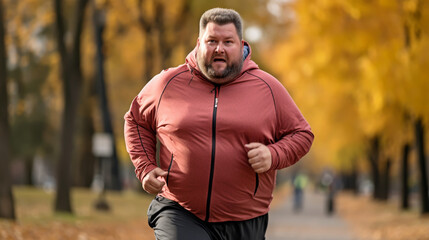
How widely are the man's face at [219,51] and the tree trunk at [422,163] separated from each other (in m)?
17.8

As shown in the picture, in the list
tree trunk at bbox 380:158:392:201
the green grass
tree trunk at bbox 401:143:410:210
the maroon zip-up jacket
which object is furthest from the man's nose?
tree trunk at bbox 380:158:392:201

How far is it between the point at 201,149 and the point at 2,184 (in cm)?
1015

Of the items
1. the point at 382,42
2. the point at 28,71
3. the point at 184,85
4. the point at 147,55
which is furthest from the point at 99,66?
the point at 184,85

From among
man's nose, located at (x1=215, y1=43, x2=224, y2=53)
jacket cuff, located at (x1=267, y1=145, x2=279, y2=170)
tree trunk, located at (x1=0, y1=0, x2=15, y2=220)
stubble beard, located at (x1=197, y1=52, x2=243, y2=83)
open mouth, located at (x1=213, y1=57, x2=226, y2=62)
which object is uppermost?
man's nose, located at (x1=215, y1=43, x2=224, y2=53)

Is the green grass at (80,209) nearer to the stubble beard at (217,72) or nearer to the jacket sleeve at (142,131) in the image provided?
the jacket sleeve at (142,131)

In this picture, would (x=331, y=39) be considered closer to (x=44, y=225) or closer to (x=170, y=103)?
(x=44, y=225)

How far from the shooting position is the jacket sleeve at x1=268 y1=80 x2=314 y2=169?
477 cm

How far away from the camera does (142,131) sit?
4922 millimetres

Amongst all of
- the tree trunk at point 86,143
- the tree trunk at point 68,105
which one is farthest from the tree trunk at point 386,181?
the tree trunk at point 68,105

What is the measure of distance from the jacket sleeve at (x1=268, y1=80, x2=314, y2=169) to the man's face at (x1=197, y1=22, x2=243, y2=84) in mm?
340

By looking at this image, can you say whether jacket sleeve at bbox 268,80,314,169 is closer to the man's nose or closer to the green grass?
the man's nose

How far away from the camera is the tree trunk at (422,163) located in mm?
22125

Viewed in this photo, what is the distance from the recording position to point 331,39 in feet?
66.1

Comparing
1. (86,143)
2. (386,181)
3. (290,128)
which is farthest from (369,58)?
(86,143)
